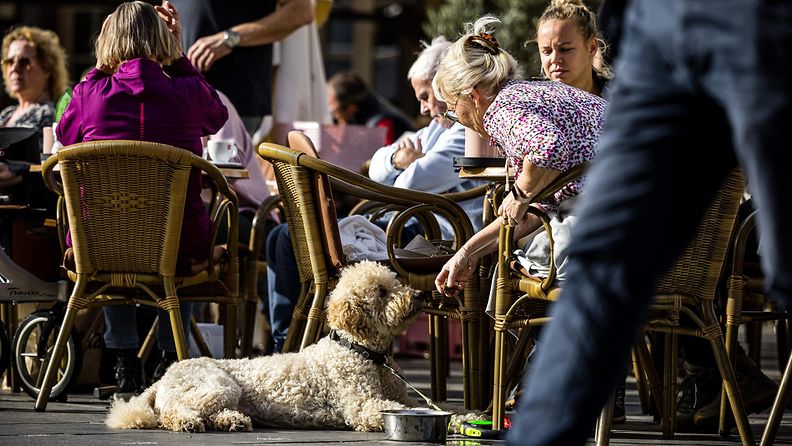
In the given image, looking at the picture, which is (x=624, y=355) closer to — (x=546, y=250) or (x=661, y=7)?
(x=661, y=7)

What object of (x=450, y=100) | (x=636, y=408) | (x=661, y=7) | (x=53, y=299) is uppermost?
(x=450, y=100)

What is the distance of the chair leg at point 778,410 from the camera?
397cm

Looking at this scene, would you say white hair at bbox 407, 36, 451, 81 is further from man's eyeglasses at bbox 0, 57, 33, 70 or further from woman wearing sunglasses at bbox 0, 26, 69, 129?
man's eyeglasses at bbox 0, 57, 33, 70

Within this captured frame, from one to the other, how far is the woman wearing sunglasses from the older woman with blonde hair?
7.44ft

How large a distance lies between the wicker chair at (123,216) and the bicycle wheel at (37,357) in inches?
6.8

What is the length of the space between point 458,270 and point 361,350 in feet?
1.52

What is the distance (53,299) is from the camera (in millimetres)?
5477

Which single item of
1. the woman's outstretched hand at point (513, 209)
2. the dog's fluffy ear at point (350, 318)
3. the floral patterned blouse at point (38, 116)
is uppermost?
the floral patterned blouse at point (38, 116)

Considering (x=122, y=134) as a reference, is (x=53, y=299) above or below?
below

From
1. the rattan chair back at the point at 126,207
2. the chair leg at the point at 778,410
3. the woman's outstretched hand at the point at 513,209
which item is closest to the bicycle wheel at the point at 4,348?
the rattan chair back at the point at 126,207

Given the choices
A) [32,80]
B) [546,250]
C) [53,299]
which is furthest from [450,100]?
[32,80]

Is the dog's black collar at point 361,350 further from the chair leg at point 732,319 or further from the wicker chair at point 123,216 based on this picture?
the chair leg at point 732,319

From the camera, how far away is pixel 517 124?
406cm

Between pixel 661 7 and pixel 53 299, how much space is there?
400 cm
